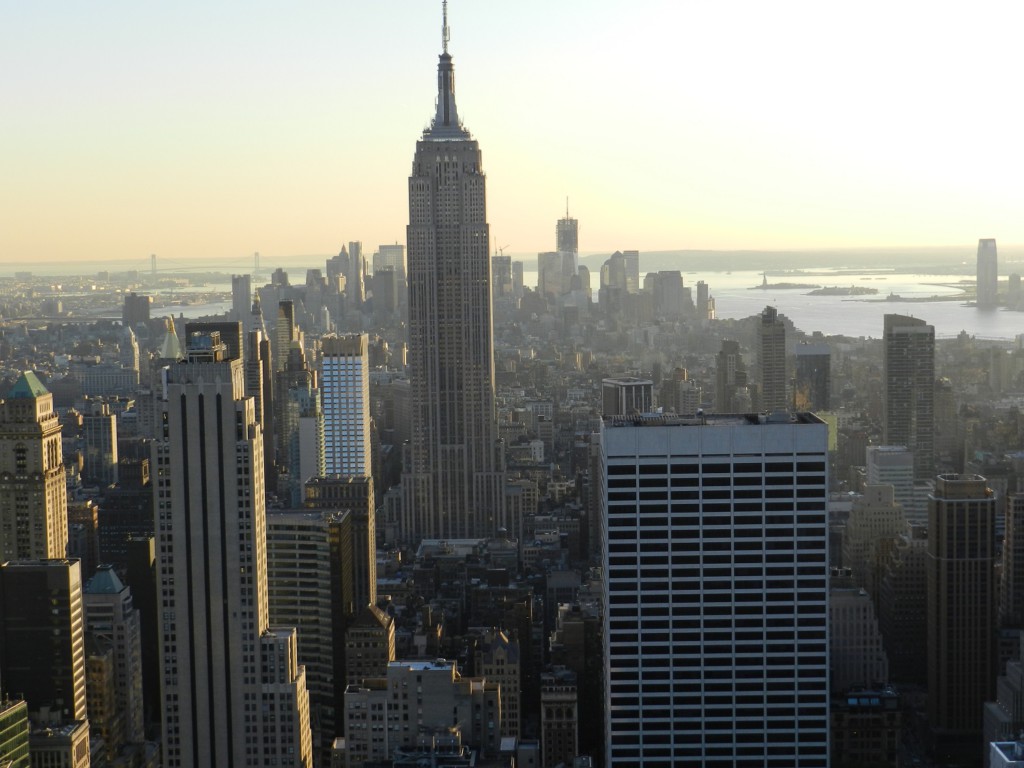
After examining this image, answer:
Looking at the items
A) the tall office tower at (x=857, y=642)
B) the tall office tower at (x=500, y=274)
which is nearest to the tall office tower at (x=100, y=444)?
the tall office tower at (x=857, y=642)

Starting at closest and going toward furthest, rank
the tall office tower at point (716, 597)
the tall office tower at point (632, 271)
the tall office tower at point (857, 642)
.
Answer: the tall office tower at point (716, 597) < the tall office tower at point (857, 642) < the tall office tower at point (632, 271)

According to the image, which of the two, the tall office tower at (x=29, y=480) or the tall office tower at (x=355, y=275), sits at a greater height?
the tall office tower at (x=355, y=275)

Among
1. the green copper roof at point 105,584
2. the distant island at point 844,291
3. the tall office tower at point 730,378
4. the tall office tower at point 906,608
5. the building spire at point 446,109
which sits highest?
the building spire at point 446,109


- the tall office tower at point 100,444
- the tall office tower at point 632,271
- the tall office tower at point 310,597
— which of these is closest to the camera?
the tall office tower at point 310,597

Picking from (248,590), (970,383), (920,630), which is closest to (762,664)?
(248,590)

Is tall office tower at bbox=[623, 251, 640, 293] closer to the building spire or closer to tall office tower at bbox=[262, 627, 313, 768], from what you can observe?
the building spire

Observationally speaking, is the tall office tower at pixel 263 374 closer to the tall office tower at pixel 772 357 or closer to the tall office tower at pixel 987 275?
the tall office tower at pixel 772 357

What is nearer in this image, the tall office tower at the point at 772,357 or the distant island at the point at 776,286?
the distant island at the point at 776,286

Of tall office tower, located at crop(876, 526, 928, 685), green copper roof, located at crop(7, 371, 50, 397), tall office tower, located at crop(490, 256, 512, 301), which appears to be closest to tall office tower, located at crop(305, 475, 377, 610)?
green copper roof, located at crop(7, 371, 50, 397)
